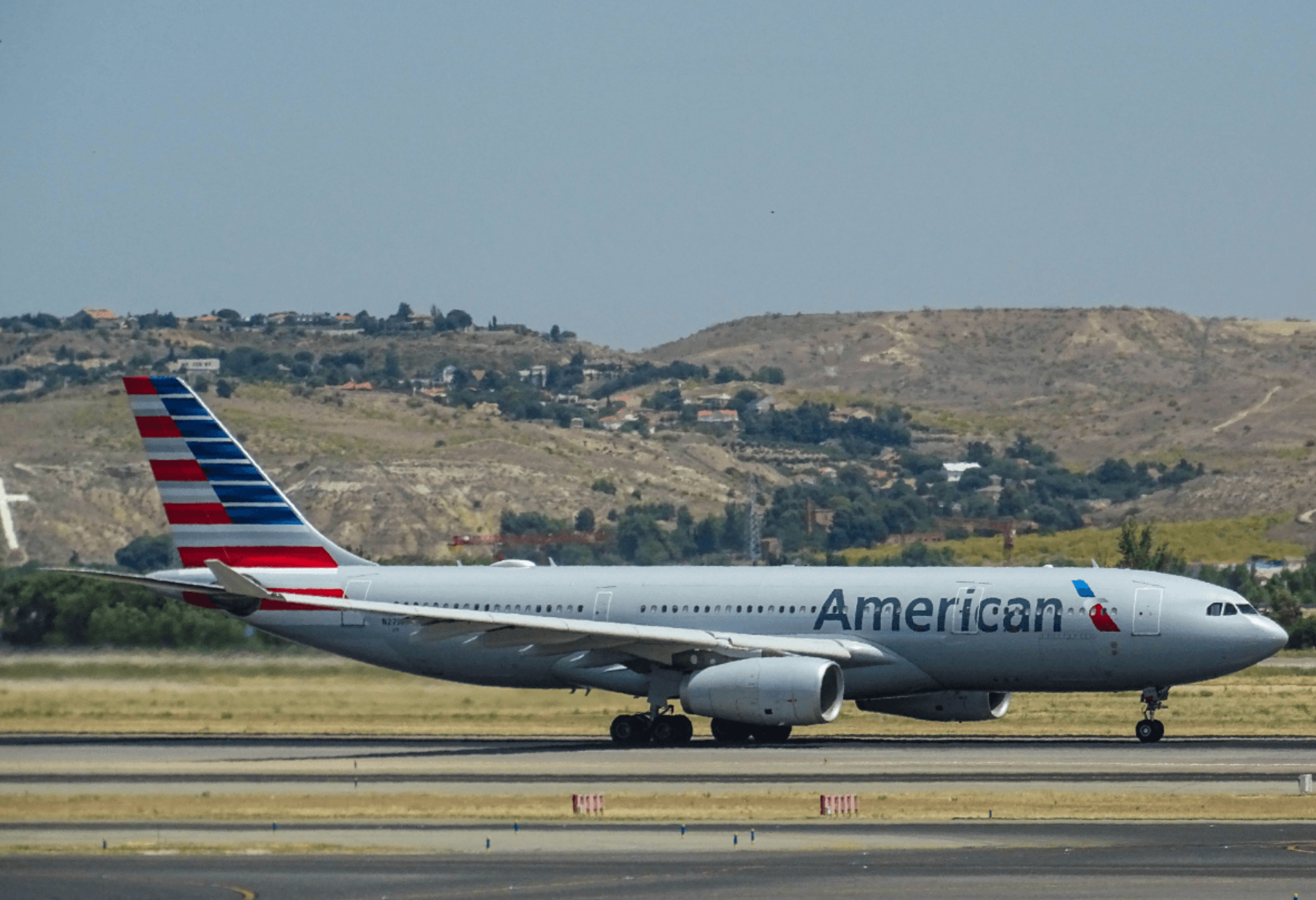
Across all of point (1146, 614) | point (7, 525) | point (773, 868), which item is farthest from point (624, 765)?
point (7, 525)

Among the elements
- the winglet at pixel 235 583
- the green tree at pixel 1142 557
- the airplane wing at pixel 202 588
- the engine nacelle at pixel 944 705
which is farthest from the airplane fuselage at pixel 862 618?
the green tree at pixel 1142 557

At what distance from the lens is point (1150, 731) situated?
45656mm

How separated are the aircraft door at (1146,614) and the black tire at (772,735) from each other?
7662mm

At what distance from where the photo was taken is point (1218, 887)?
77.7 ft

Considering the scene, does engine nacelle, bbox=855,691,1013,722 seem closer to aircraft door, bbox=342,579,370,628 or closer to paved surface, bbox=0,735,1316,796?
paved surface, bbox=0,735,1316,796

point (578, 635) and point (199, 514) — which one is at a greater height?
point (199, 514)

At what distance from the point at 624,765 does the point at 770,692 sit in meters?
4.66

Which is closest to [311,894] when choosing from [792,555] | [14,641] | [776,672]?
[776,672]

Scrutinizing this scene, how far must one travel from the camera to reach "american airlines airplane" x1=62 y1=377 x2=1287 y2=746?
1790 inches

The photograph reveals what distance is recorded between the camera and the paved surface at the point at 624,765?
36.1m

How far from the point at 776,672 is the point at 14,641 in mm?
21421

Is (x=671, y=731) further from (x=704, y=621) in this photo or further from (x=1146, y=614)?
(x=1146, y=614)

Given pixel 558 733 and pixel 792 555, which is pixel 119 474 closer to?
pixel 792 555

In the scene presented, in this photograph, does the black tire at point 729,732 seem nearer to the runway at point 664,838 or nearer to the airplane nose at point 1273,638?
the runway at point 664,838
